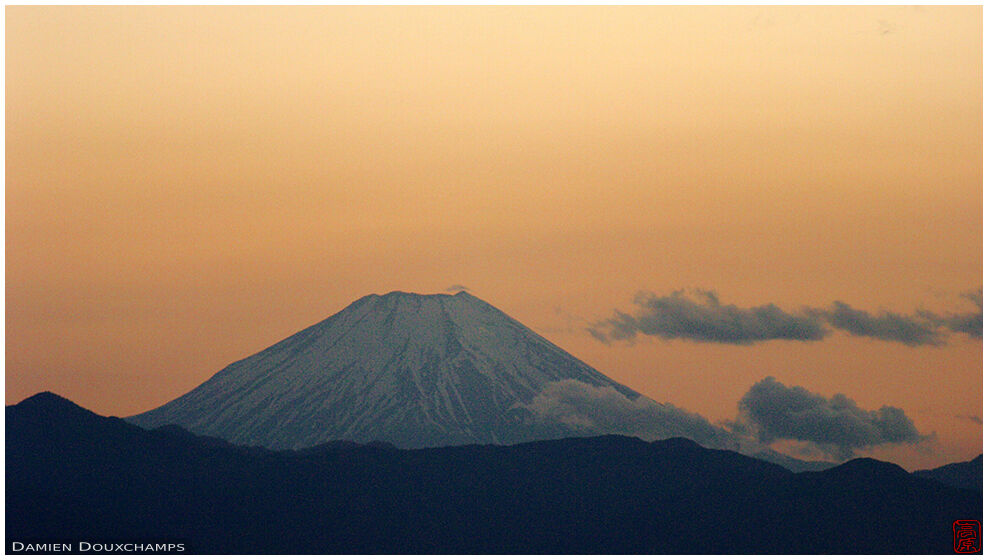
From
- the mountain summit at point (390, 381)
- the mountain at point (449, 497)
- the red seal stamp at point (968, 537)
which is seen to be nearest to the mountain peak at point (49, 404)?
the mountain at point (449, 497)

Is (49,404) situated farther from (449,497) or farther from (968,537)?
(968,537)

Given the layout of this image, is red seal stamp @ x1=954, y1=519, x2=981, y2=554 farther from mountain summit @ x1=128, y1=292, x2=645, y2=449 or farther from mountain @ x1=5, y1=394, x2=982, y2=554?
mountain summit @ x1=128, y1=292, x2=645, y2=449

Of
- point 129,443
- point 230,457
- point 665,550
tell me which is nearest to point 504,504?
point 665,550

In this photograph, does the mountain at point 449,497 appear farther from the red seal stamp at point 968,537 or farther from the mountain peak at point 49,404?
the red seal stamp at point 968,537

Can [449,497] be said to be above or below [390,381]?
below

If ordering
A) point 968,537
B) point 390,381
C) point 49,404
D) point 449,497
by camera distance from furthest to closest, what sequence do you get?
point 390,381 < point 49,404 < point 449,497 < point 968,537

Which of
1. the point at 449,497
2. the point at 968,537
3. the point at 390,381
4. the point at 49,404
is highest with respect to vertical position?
the point at 390,381

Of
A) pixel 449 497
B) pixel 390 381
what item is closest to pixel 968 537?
pixel 449 497
